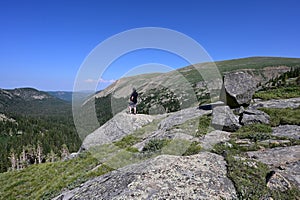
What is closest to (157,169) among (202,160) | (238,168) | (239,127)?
(202,160)

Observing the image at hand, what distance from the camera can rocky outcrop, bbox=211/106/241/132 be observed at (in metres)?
17.9

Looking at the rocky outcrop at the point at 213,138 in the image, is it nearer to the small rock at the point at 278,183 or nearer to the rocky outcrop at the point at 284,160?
the rocky outcrop at the point at 284,160

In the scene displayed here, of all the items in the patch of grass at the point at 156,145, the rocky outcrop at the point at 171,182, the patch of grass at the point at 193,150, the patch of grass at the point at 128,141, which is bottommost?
the patch of grass at the point at 128,141

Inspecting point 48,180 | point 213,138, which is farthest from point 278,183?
point 48,180

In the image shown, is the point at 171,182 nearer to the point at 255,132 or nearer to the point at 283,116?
the point at 255,132

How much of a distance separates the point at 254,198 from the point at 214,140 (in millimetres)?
8072

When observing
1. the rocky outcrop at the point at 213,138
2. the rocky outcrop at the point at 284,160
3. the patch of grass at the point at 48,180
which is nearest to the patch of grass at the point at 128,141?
the patch of grass at the point at 48,180

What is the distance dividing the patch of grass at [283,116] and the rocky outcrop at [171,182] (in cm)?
1104

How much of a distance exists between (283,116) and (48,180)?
2046cm

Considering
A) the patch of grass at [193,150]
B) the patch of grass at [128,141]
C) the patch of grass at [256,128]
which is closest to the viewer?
the patch of grass at [193,150]

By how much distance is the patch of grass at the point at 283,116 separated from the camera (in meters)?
17.7

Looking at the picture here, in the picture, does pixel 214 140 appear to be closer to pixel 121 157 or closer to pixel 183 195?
pixel 121 157

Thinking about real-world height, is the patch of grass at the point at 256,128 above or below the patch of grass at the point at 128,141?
above

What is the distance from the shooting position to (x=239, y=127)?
17.9 metres
